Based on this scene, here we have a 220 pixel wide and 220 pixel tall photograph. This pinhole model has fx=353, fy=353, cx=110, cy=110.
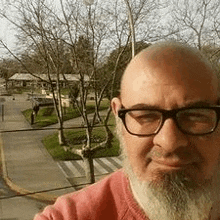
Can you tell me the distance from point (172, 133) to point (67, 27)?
24.2 ft

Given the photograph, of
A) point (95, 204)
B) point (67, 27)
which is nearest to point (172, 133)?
point (95, 204)

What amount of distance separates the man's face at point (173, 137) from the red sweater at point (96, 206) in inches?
3.9

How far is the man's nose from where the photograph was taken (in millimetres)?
870

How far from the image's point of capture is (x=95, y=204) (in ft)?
3.18

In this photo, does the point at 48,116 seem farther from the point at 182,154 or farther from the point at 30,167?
the point at 182,154

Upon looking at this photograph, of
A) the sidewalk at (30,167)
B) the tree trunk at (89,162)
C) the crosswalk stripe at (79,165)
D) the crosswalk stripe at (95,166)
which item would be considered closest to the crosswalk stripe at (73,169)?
the crosswalk stripe at (95,166)

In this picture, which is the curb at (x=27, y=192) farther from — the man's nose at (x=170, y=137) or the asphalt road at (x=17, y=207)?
the man's nose at (x=170, y=137)

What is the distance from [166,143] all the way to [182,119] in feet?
0.28

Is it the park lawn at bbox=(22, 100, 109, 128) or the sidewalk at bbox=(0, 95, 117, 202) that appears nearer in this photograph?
the sidewalk at bbox=(0, 95, 117, 202)

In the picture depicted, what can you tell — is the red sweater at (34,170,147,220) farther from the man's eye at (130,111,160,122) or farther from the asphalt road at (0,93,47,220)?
the asphalt road at (0,93,47,220)

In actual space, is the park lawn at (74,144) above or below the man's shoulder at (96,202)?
below

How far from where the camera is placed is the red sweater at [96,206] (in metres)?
0.95

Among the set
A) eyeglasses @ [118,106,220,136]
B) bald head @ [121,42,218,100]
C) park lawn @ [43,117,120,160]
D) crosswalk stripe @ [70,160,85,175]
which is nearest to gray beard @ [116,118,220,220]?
eyeglasses @ [118,106,220,136]

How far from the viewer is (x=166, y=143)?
2.86 feet
